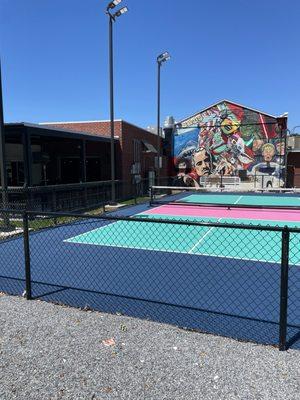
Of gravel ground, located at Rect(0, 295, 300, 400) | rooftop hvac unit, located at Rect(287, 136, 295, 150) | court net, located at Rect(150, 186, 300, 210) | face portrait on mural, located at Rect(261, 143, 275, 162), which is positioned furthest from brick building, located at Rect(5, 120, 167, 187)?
gravel ground, located at Rect(0, 295, 300, 400)

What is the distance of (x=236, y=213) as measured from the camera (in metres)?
14.9

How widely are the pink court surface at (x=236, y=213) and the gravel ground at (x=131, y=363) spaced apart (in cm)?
1001

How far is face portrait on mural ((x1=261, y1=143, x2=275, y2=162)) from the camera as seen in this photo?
31328 millimetres

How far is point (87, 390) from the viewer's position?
3035 millimetres

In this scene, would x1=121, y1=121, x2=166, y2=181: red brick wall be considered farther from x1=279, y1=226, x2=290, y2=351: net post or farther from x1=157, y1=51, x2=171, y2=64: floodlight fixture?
x1=279, y1=226, x2=290, y2=351: net post

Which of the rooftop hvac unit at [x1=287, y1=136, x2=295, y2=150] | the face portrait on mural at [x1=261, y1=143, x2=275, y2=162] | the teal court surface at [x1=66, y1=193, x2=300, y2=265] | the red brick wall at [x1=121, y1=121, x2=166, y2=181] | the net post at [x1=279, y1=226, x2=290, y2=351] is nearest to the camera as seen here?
the net post at [x1=279, y1=226, x2=290, y2=351]

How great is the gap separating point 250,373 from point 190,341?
776 mm

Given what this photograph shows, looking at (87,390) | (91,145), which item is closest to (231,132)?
(91,145)

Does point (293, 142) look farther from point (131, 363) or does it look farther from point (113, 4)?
point (131, 363)

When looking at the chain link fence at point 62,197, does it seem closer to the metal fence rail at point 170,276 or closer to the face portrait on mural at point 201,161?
the metal fence rail at point 170,276

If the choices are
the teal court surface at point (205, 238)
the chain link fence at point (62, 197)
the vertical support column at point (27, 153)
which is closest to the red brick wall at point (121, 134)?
the chain link fence at point (62, 197)

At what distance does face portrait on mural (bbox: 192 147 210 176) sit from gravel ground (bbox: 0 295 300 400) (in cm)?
3028

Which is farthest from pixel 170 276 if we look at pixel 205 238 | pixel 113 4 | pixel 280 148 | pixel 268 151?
pixel 280 148

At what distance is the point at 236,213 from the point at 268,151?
18.5 metres
